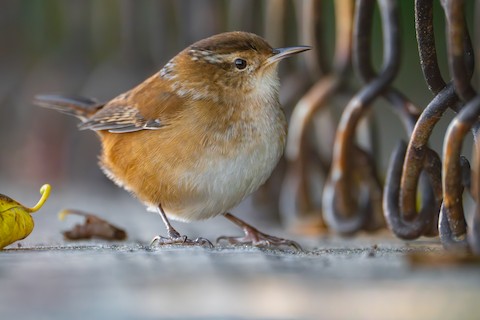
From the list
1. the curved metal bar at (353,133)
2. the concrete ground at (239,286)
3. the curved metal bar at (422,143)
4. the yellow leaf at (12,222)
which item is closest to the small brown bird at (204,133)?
the curved metal bar at (353,133)

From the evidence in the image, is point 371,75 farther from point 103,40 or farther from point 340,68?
point 103,40

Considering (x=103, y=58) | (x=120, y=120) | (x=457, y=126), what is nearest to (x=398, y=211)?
(x=457, y=126)

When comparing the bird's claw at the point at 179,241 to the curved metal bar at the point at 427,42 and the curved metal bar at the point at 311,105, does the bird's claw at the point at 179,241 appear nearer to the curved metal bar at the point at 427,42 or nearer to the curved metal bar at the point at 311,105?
the curved metal bar at the point at 427,42

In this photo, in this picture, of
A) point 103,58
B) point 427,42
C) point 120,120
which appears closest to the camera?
point 427,42

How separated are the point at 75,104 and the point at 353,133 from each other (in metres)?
1.51

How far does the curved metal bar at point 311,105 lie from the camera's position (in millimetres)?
4898

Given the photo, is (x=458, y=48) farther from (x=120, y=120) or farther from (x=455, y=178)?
(x=120, y=120)

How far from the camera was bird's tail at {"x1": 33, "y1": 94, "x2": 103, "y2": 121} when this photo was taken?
16.2 ft

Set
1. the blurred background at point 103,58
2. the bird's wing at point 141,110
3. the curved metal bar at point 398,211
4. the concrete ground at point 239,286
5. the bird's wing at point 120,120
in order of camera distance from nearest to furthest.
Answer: the concrete ground at point 239,286 → the curved metal bar at point 398,211 → the bird's wing at point 141,110 → the bird's wing at point 120,120 → the blurred background at point 103,58

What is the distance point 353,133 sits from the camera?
424 cm

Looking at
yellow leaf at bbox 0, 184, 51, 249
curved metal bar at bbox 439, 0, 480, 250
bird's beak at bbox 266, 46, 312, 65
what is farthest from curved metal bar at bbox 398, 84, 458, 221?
yellow leaf at bbox 0, 184, 51, 249

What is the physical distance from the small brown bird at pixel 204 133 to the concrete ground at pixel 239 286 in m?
0.76

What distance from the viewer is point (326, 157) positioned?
223 inches

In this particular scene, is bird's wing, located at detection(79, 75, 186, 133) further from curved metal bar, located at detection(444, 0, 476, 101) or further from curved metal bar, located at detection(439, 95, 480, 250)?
curved metal bar, located at detection(444, 0, 476, 101)
